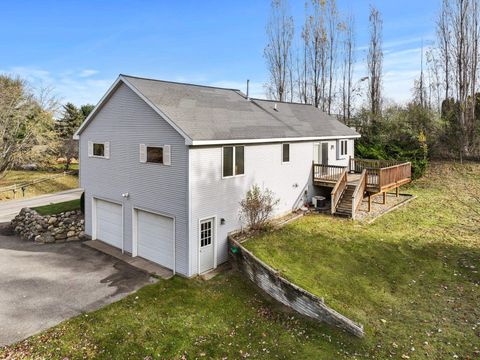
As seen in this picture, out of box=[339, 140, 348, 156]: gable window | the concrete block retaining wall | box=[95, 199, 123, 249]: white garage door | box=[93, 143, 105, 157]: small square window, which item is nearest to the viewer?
the concrete block retaining wall

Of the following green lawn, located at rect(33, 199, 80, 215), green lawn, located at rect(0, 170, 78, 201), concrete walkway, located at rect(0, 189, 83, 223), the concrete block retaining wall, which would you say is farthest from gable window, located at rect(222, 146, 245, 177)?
green lawn, located at rect(0, 170, 78, 201)

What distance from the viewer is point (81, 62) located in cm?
3109

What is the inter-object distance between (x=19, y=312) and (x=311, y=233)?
422 inches

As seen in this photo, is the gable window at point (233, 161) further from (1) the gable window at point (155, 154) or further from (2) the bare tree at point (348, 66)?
(2) the bare tree at point (348, 66)

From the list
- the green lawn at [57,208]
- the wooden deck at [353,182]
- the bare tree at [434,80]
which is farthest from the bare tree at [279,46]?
the green lawn at [57,208]

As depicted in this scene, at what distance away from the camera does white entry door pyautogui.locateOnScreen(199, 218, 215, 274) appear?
11914 millimetres

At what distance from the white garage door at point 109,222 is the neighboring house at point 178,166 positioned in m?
0.05

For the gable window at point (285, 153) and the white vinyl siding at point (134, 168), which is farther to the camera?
the gable window at point (285, 153)

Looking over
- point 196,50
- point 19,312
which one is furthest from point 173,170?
point 196,50

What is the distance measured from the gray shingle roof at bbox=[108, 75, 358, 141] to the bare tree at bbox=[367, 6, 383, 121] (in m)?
13.3

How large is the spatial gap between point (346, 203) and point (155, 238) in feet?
32.1

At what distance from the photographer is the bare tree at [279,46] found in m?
33.9

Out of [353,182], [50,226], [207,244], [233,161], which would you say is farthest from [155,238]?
[353,182]

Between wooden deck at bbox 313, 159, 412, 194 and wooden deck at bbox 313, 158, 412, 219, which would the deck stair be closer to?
wooden deck at bbox 313, 158, 412, 219
